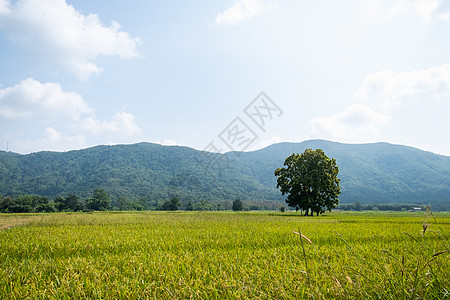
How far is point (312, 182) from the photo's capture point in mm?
42344

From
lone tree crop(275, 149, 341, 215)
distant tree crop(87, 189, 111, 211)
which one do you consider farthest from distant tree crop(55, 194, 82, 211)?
lone tree crop(275, 149, 341, 215)

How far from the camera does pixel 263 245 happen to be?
6.98 meters

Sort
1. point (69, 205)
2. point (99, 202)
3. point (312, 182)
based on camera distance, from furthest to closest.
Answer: point (99, 202), point (69, 205), point (312, 182)

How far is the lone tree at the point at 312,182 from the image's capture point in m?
42.9

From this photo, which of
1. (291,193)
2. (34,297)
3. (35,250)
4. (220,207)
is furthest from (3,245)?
(220,207)

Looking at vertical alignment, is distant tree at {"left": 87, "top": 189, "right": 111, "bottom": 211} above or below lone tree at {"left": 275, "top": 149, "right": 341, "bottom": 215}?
below

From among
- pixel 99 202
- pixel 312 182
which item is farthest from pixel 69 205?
pixel 312 182

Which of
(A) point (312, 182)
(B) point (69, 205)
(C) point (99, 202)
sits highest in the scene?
(A) point (312, 182)

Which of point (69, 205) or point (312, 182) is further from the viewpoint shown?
point (69, 205)

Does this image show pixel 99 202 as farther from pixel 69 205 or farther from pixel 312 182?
pixel 312 182

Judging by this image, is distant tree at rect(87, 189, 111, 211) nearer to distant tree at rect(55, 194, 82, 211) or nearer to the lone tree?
distant tree at rect(55, 194, 82, 211)

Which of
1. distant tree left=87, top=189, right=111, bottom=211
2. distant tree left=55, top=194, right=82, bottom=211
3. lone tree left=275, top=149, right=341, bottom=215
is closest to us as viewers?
lone tree left=275, top=149, right=341, bottom=215

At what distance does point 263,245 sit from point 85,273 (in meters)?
4.60

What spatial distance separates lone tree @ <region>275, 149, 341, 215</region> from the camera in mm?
42906
